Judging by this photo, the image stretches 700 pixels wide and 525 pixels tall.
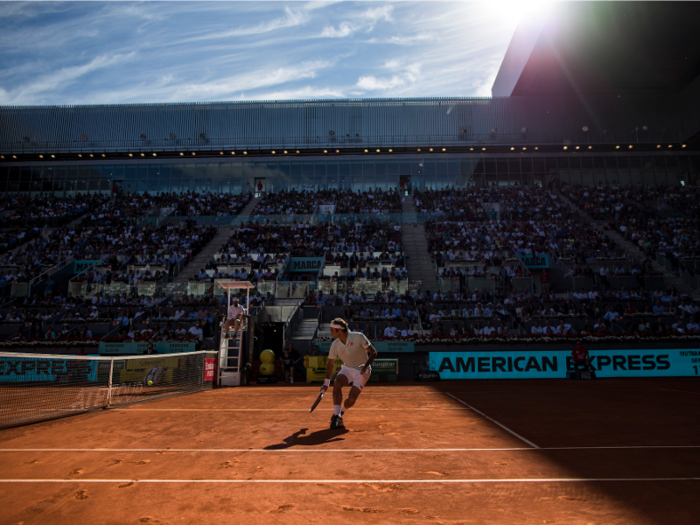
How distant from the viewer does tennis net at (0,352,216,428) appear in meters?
9.49

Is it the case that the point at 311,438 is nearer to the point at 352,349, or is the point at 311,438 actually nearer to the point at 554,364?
the point at 352,349

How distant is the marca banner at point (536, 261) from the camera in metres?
28.9

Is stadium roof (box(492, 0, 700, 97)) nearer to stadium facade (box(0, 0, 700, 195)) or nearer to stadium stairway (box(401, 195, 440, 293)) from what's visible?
stadium facade (box(0, 0, 700, 195))

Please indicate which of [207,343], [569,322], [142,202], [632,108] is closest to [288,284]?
[207,343]

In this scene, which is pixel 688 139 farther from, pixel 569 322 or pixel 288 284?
pixel 288 284

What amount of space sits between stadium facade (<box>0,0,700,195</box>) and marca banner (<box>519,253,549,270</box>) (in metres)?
16.8

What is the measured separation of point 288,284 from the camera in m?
25.6

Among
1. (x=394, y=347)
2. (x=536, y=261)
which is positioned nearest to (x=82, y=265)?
(x=394, y=347)

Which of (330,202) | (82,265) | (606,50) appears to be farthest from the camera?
(330,202)

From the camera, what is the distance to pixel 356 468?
522 cm

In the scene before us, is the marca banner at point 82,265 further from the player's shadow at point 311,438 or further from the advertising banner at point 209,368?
the player's shadow at point 311,438

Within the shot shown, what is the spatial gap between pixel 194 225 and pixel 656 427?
34198 millimetres

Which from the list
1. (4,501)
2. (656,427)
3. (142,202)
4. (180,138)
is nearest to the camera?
(4,501)

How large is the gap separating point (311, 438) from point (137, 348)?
16.1 meters
